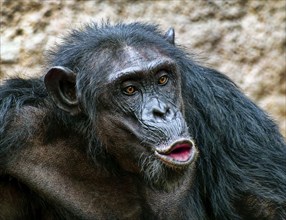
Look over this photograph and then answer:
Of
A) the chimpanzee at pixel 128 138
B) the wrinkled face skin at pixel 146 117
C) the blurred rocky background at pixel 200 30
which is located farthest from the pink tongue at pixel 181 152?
the blurred rocky background at pixel 200 30

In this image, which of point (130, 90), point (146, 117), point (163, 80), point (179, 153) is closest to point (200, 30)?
point (163, 80)

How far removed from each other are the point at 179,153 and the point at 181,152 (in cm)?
2

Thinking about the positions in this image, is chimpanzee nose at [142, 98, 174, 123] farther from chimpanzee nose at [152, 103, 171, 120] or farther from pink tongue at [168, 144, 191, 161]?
pink tongue at [168, 144, 191, 161]

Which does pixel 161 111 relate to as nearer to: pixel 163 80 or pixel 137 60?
pixel 163 80

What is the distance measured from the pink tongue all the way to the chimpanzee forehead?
69 centimetres

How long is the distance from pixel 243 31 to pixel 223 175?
2.66 m

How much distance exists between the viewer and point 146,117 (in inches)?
264

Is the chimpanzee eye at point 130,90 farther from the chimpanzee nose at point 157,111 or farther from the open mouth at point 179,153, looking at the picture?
the open mouth at point 179,153

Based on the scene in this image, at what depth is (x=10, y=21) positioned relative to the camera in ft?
30.7

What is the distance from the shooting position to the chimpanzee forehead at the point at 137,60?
6.88m

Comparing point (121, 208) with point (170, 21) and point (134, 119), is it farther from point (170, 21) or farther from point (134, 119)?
point (170, 21)

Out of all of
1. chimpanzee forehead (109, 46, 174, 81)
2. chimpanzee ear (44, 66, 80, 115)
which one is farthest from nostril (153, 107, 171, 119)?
chimpanzee ear (44, 66, 80, 115)

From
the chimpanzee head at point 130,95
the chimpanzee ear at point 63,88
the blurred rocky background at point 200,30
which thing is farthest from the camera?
the blurred rocky background at point 200,30

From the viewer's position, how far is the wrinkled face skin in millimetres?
6559
